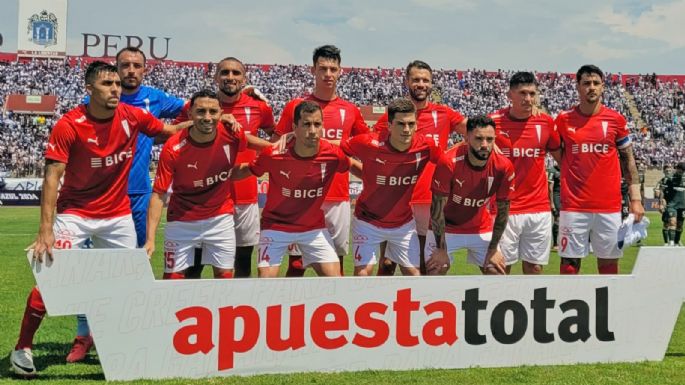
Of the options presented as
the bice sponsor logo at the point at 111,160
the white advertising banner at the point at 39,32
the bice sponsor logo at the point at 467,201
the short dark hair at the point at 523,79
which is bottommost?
the bice sponsor logo at the point at 467,201

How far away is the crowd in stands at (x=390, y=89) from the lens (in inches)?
1852

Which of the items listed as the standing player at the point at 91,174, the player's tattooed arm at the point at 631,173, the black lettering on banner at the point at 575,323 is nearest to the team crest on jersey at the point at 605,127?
the player's tattooed arm at the point at 631,173

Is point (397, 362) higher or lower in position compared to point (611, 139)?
lower

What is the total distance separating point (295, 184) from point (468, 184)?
1610 millimetres

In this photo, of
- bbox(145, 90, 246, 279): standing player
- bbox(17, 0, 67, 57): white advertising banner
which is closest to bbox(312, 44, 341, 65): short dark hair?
bbox(145, 90, 246, 279): standing player

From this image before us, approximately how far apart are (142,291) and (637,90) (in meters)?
56.0

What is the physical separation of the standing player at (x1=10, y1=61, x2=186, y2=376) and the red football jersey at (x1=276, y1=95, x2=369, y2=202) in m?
1.48

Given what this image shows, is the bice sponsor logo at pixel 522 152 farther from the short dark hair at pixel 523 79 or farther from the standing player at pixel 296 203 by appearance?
the standing player at pixel 296 203

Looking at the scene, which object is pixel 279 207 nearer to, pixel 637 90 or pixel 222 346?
pixel 222 346

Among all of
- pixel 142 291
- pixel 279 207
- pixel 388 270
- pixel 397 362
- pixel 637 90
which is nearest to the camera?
pixel 142 291

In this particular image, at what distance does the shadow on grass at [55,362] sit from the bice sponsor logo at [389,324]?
0.84m

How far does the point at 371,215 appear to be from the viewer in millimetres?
6059

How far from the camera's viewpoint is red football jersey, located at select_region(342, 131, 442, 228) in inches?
233

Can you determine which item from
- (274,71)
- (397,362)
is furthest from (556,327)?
(274,71)
